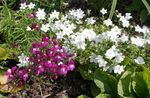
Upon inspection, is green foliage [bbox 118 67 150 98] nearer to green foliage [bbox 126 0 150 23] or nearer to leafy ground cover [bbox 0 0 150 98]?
leafy ground cover [bbox 0 0 150 98]

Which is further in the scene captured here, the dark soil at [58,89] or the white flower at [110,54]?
the dark soil at [58,89]

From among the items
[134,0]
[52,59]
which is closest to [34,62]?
[52,59]

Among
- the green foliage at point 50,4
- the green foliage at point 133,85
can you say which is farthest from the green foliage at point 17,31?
the green foliage at point 133,85

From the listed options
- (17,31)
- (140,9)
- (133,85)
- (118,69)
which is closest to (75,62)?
(118,69)

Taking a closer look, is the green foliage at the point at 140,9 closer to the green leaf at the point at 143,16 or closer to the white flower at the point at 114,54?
the green leaf at the point at 143,16

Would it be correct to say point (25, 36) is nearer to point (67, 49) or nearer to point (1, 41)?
point (1, 41)
